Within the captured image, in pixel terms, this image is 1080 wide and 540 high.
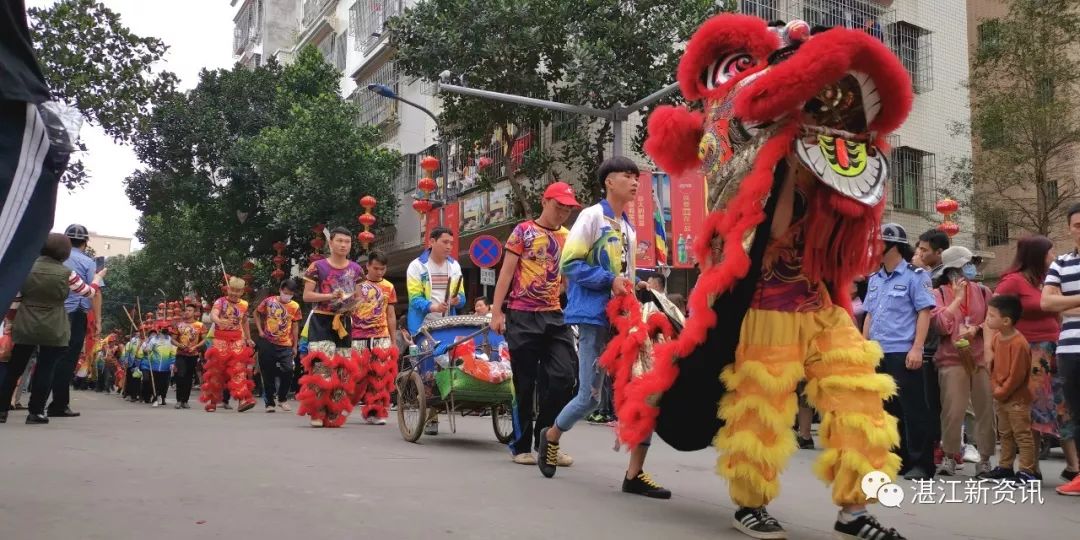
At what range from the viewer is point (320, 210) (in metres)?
27.0

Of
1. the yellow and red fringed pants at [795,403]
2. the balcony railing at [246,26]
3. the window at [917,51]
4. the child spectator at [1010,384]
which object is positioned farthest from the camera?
the balcony railing at [246,26]

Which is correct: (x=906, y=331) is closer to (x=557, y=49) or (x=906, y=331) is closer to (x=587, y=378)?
(x=587, y=378)

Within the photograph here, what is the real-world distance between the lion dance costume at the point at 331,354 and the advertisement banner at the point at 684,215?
912 centimetres

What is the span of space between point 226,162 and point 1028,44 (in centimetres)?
2294

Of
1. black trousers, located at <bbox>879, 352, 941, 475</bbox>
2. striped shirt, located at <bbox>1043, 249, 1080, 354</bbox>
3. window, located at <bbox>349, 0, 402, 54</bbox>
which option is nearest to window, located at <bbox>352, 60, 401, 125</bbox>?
window, located at <bbox>349, 0, 402, 54</bbox>

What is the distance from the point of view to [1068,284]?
19.5ft

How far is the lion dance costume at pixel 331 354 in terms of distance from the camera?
9.27m

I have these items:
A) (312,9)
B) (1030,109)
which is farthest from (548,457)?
(312,9)

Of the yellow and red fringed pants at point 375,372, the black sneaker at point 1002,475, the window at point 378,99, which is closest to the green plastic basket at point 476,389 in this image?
the yellow and red fringed pants at point 375,372

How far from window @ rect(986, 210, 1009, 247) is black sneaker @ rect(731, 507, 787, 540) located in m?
18.9

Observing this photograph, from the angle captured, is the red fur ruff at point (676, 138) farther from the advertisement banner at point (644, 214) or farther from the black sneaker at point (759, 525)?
the advertisement banner at point (644, 214)

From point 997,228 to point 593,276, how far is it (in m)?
20.8

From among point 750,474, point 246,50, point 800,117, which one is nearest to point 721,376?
point 750,474

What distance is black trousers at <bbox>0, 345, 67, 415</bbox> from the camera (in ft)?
29.5
